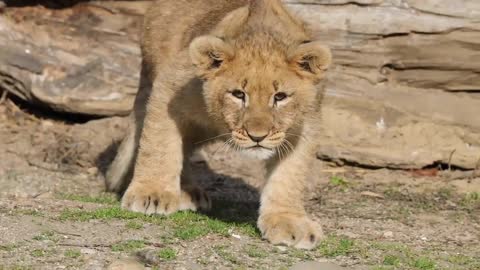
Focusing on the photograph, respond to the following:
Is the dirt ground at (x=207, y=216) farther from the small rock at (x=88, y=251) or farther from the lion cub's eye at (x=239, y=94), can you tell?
the lion cub's eye at (x=239, y=94)

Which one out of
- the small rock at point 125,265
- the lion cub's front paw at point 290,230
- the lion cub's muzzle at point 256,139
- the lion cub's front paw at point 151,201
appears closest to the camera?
the small rock at point 125,265

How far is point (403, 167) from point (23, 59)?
356cm

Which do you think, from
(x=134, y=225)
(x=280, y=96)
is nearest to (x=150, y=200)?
(x=134, y=225)

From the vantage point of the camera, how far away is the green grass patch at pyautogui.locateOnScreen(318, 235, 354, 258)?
6.68 metres

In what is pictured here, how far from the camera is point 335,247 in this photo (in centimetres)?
683

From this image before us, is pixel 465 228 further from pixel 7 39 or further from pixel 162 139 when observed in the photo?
pixel 7 39

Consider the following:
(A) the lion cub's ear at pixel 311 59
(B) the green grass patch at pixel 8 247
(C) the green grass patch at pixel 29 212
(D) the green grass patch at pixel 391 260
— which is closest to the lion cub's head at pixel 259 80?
(A) the lion cub's ear at pixel 311 59

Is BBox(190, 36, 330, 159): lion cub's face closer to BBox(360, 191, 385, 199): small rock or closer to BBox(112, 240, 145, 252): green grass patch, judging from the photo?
BBox(112, 240, 145, 252): green grass patch

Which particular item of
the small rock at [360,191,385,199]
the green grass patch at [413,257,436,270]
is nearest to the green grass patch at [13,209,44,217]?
the green grass patch at [413,257,436,270]

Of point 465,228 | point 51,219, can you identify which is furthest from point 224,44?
point 465,228

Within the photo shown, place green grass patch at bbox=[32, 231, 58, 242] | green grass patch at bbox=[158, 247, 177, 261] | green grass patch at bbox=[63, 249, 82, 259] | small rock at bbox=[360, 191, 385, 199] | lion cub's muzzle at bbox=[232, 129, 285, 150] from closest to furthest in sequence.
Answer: green grass patch at bbox=[63, 249, 82, 259], green grass patch at bbox=[158, 247, 177, 261], green grass patch at bbox=[32, 231, 58, 242], lion cub's muzzle at bbox=[232, 129, 285, 150], small rock at bbox=[360, 191, 385, 199]

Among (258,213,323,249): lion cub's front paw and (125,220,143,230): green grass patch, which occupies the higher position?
(258,213,323,249): lion cub's front paw

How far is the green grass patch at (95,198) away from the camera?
8055 mm

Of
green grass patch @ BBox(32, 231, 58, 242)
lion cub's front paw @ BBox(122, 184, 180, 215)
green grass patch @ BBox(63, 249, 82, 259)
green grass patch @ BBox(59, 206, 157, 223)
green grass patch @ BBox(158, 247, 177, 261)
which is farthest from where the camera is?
lion cub's front paw @ BBox(122, 184, 180, 215)
